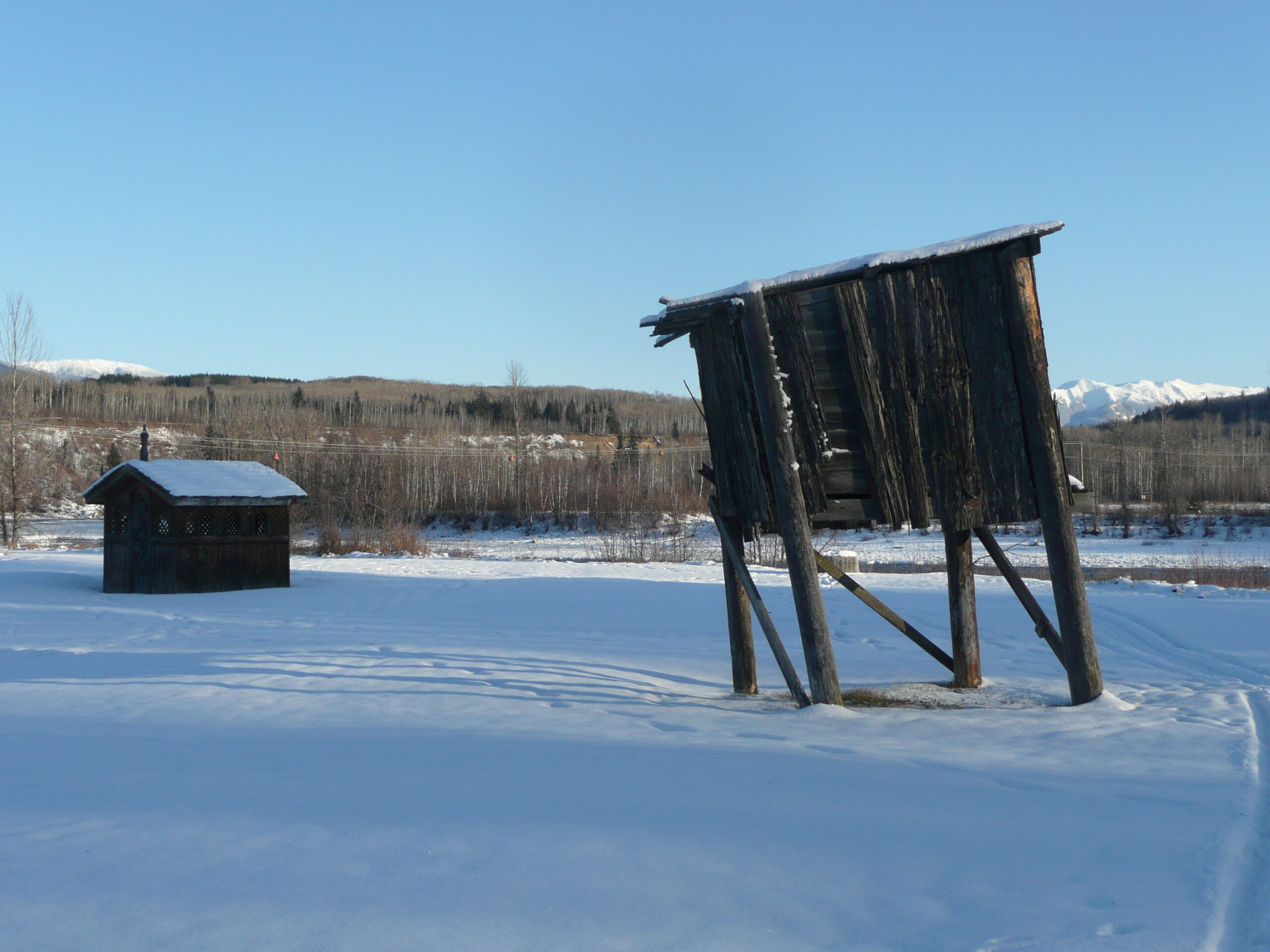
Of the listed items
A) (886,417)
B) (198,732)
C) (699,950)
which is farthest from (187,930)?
(886,417)

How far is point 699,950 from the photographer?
3.13 m

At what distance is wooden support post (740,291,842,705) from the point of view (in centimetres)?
694

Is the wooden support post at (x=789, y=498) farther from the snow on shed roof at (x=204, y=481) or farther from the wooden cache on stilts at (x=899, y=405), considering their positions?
the snow on shed roof at (x=204, y=481)

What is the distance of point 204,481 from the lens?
19.6 meters

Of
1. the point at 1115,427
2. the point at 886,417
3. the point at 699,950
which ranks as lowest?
the point at 699,950

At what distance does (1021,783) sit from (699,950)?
2532 mm

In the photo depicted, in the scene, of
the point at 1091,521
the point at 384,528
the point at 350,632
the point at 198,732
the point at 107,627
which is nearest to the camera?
the point at 198,732

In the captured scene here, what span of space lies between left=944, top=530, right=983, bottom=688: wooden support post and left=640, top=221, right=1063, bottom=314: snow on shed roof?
283cm

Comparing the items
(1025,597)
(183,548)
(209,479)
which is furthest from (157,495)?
(1025,597)

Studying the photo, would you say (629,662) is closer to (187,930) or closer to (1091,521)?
(187,930)

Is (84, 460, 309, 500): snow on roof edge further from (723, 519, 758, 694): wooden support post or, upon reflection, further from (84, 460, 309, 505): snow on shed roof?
Result: (723, 519, 758, 694): wooden support post

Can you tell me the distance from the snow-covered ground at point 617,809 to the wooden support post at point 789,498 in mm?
375

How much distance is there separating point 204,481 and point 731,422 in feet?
51.9

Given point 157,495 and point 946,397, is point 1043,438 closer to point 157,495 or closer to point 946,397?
point 946,397
